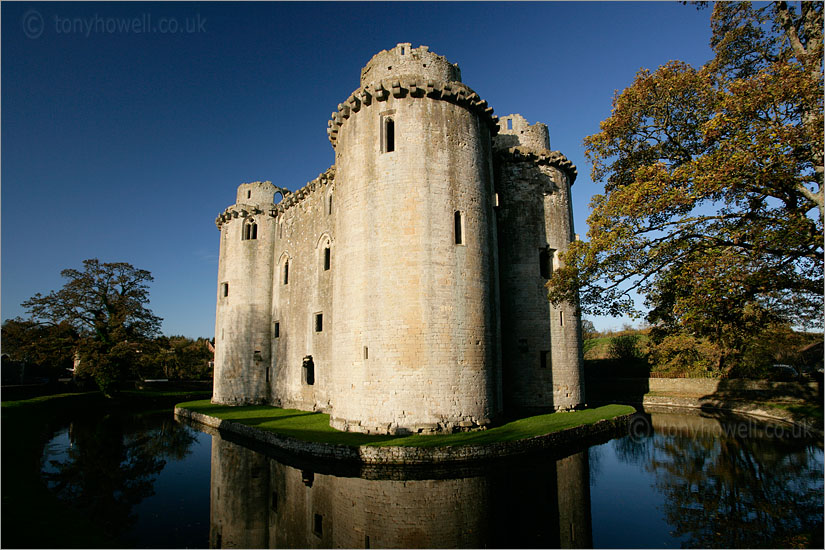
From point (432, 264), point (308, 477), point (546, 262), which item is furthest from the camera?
point (546, 262)

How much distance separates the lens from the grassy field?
13450 mm

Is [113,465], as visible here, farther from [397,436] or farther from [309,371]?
[309,371]

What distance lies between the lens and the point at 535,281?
2055 centimetres

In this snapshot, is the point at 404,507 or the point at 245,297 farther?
the point at 245,297

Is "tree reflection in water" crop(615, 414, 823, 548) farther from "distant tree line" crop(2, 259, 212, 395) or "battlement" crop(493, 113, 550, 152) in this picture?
"distant tree line" crop(2, 259, 212, 395)

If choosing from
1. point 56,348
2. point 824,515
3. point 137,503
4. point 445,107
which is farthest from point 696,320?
point 56,348

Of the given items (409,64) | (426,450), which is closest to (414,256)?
(426,450)

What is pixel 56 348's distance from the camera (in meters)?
30.6

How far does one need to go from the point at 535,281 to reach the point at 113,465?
57.8ft

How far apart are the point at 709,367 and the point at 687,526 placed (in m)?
24.9

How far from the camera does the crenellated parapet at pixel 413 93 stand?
16.6 meters

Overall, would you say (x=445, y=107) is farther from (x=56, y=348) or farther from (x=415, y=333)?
(x=56, y=348)

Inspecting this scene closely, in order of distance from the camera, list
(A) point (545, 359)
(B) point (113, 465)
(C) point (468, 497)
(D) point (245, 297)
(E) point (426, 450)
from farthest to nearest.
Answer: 1. (D) point (245, 297)
2. (A) point (545, 359)
3. (B) point (113, 465)
4. (E) point (426, 450)
5. (C) point (468, 497)

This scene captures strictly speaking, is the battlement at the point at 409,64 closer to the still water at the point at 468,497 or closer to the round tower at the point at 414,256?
the round tower at the point at 414,256
